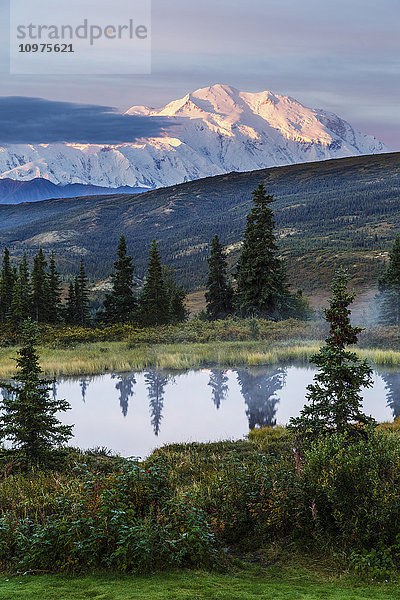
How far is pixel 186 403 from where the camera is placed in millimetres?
21438

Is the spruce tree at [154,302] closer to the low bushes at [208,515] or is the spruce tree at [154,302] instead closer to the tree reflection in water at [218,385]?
the tree reflection in water at [218,385]

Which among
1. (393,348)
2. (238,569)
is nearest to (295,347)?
(393,348)

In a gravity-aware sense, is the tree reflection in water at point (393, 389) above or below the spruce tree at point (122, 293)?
below

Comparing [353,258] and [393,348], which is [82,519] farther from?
[353,258]

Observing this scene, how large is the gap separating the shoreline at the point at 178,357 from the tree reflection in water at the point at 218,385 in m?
1.78

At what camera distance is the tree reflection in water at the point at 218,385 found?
21.9 metres

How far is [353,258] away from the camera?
122 m

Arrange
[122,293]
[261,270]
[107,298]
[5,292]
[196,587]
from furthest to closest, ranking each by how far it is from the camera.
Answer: [107,298] < [5,292] < [122,293] < [261,270] < [196,587]

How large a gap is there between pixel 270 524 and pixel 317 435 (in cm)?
367

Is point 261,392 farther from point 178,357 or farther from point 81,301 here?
point 81,301

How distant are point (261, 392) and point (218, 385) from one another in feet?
7.78

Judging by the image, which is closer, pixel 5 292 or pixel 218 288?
pixel 5 292

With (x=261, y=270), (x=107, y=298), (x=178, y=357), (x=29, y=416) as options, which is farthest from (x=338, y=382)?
(x=107, y=298)

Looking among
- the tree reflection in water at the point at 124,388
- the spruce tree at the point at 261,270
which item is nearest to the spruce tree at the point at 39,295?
the spruce tree at the point at 261,270
